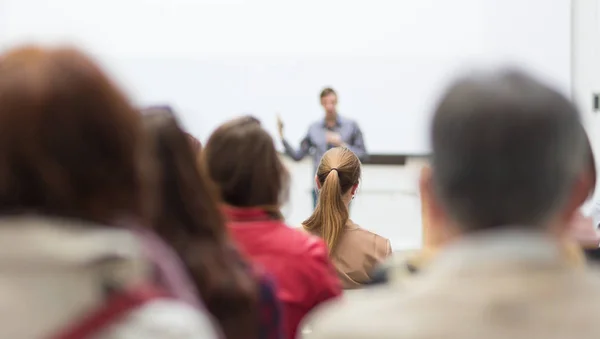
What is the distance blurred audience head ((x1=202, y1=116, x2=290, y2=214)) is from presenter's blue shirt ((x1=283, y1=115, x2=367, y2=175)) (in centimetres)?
482

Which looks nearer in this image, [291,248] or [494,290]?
[494,290]

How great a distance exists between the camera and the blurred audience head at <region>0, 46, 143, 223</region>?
87cm

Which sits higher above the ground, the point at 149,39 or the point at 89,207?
the point at 89,207

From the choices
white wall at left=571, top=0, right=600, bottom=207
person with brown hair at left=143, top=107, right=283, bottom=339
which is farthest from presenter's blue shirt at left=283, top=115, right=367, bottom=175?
person with brown hair at left=143, top=107, right=283, bottom=339

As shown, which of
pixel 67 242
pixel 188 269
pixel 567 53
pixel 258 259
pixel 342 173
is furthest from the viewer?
pixel 567 53

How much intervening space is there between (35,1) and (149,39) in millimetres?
1071

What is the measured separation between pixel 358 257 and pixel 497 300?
6.13 ft

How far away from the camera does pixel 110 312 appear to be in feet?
2.93

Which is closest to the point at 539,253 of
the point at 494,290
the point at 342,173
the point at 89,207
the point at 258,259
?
the point at 494,290

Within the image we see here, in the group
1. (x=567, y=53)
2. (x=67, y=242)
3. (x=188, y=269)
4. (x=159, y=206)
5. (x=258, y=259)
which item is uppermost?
(x=67, y=242)

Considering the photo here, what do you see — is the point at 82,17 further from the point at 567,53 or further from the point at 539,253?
the point at 539,253

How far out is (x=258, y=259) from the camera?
1953 millimetres

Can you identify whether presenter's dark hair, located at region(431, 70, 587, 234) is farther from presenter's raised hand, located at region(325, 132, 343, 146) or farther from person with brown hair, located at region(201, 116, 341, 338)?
presenter's raised hand, located at region(325, 132, 343, 146)

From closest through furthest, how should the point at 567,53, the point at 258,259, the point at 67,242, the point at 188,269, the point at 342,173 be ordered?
the point at 67,242, the point at 188,269, the point at 258,259, the point at 342,173, the point at 567,53
